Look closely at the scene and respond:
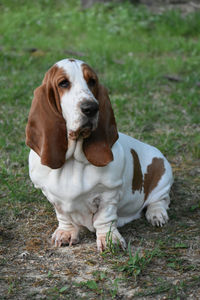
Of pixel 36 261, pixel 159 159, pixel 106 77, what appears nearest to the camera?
pixel 36 261

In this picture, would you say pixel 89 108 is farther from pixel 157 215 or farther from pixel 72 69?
pixel 157 215

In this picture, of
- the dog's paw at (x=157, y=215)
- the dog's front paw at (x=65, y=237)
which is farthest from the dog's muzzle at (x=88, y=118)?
the dog's paw at (x=157, y=215)

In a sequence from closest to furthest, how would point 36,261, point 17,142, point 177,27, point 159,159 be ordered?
point 36,261, point 159,159, point 17,142, point 177,27

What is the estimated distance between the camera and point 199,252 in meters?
3.41

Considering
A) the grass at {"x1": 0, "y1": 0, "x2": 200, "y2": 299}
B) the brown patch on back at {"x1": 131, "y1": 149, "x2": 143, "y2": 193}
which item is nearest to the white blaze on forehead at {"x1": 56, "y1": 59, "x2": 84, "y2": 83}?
the brown patch on back at {"x1": 131, "y1": 149, "x2": 143, "y2": 193}

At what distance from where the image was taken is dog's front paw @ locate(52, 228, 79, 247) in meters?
3.54

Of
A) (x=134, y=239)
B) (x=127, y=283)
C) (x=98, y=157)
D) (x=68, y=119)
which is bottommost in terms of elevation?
(x=134, y=239)

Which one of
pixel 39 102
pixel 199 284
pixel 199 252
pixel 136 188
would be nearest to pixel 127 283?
pixel 199 284

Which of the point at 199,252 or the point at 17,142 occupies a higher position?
the point at 199,252

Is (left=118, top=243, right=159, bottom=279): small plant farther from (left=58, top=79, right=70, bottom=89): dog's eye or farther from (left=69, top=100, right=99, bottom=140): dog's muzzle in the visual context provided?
(left=58, top=79, right=70, bottom=89): dog's eye

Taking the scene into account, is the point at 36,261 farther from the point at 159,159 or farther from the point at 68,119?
the point at 159,159

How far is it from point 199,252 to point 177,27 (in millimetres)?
6181

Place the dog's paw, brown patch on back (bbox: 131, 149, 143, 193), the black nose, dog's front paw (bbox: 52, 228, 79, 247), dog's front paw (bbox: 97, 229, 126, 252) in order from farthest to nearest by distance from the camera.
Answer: the dog's paw, brown patch on back (bbox: 131, 149, 143, 193), dog's front paw (bbox: 52, 228, 79, 247), dog's front paw (bbox: 97, 229, 126, 252), the black nose

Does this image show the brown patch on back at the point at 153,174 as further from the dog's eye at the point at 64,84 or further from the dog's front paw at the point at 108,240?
the dog's eye at the point at 64,84
